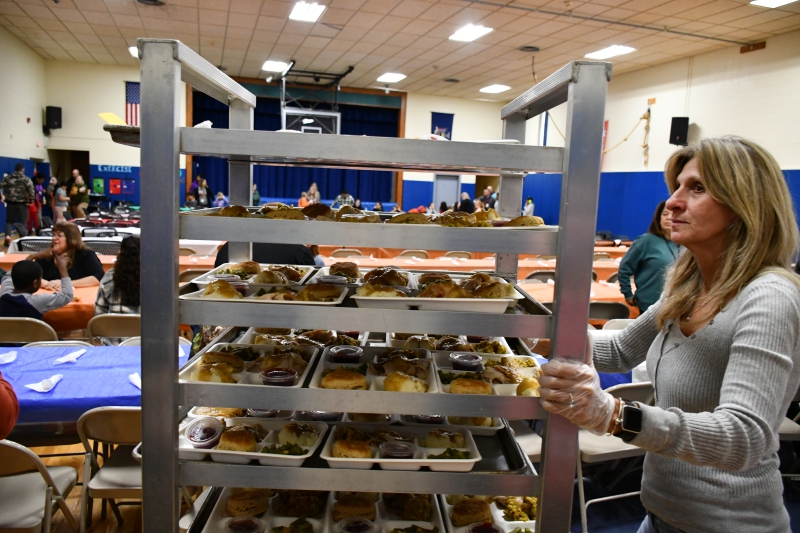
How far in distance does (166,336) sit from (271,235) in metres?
0.32

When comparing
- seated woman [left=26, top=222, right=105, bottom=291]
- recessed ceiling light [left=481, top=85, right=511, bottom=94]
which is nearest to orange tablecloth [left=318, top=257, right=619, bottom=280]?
seated woman [left=26, top=222, right=105, bottom=291]

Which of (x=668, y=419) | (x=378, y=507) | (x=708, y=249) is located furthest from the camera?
(x=378, y=507)

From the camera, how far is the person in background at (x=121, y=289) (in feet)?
12.5

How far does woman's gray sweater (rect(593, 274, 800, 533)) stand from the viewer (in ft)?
3.85

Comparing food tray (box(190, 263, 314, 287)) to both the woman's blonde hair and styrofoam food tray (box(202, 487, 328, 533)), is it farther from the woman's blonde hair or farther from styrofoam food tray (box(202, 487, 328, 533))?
the woman's blonde hair

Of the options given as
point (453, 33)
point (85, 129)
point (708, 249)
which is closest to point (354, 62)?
point (453, 33)

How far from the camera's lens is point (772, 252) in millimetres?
1329

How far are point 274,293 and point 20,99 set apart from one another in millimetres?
14279

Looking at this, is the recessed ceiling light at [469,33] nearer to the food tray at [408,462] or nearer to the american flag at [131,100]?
the american flag at [131,100]

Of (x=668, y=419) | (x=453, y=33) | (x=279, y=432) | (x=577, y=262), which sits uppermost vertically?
(x=453, y=33)

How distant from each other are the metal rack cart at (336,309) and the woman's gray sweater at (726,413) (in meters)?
0.27

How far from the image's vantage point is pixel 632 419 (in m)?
1.19

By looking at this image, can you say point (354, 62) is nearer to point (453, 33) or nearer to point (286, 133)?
point (453, 33)

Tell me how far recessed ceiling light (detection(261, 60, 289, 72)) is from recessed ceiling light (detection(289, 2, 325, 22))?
4086 millimetres
